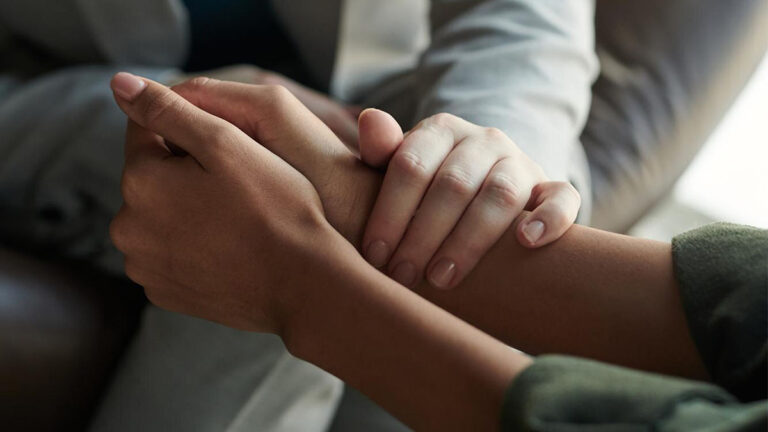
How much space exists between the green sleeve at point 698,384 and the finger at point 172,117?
0.93 feet

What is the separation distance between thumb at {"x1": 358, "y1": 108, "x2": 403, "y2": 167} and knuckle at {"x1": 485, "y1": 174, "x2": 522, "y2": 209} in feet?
0.26

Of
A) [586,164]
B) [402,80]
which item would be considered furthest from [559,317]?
[402,80]

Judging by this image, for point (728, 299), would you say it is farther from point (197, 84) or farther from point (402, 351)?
point (197, 84)

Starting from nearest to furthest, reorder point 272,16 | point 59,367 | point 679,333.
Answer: point 679,333 < point 59,367 < point 272,16

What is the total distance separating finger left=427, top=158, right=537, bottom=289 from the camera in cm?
50

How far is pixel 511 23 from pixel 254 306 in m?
0.44

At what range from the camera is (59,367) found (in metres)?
0.64

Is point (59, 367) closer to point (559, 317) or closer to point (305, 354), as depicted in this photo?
point (305, 354)

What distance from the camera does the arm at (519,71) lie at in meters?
0.66

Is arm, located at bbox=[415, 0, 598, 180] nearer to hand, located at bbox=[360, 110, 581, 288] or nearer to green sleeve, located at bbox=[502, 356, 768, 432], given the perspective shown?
hand, located at bbox=[360, 110, 581, 288]

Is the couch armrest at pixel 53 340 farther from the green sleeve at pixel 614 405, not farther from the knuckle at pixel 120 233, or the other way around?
the green sleeve at pixel 614 405

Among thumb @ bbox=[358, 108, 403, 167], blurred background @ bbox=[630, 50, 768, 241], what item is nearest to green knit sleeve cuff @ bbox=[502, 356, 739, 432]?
thumb @ bbox=[358, 108, 403, 167]

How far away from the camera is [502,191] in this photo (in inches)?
19.8

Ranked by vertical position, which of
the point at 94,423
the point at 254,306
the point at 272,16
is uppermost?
the point at 254,306
